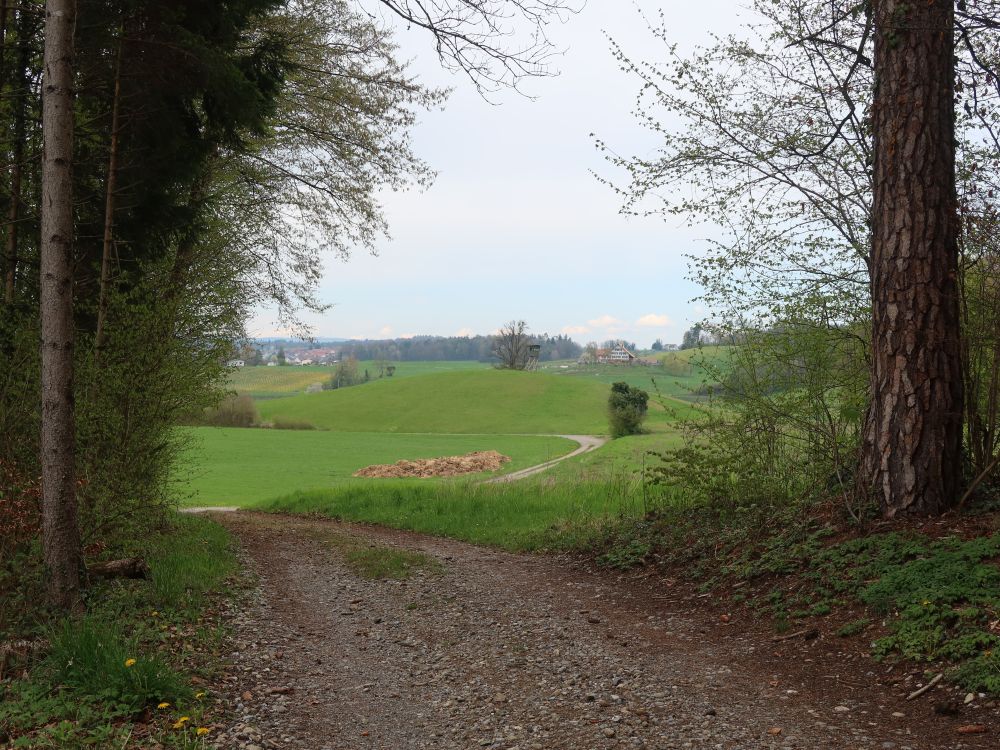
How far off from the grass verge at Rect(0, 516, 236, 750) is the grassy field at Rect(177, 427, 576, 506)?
1971 cm

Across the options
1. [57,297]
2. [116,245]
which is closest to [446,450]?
[116,245]

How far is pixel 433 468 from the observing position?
33.1m

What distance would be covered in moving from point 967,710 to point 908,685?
0.45m

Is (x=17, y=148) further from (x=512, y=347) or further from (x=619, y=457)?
(x=512, y=347)

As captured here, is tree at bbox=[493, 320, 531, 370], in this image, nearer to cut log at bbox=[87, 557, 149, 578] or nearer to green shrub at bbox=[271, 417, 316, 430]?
green shrub at bbox=[271, 417, 316, 430]

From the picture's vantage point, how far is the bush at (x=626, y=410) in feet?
152

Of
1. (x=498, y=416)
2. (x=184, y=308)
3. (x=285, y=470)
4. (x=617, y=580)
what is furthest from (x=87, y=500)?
(x=498, y=416)

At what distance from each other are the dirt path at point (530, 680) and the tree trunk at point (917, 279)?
209cm

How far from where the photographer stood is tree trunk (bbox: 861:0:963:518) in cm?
649

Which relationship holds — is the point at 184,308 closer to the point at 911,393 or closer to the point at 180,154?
the point at 180,154

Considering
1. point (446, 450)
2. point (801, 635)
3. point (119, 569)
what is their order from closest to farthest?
point (801, 635)
point (119, 569)
point (446, 450)

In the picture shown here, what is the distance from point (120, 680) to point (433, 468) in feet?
93.6

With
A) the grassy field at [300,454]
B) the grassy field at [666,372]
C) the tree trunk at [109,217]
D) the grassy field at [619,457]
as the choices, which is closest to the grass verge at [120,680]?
the tree trunk at [109,217]

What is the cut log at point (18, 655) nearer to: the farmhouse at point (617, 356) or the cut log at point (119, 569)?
the cut log at point (119, 569)
